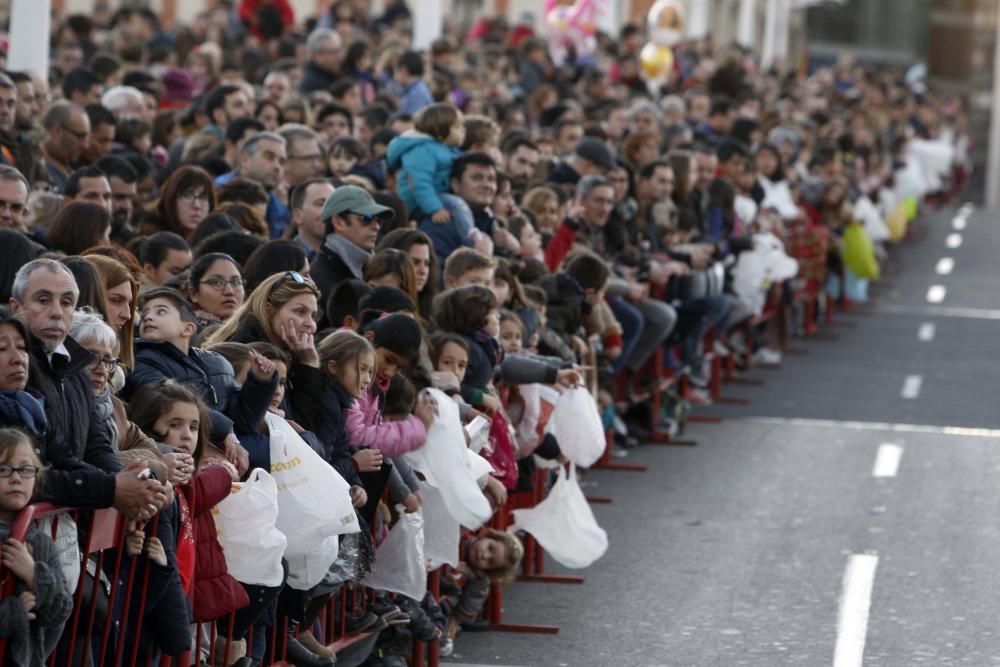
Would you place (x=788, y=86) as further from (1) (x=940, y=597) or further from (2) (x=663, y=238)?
(1) (x=940, y=597)

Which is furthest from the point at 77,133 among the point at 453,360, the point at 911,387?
the point at 911,387

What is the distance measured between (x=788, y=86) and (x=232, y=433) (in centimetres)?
2829

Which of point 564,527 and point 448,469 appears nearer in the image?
point 448,469

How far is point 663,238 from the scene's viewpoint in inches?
680

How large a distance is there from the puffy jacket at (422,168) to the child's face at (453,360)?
11.3ft

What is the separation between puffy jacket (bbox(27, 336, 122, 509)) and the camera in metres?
6.59

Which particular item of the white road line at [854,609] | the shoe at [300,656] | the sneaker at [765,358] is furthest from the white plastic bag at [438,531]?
the sneaker at [765,358]

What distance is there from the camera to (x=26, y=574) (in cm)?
612

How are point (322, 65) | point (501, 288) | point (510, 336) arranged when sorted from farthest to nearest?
point (322, 65) < point (501, 288) < point (510, 336)

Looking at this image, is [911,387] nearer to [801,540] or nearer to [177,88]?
[177,88]

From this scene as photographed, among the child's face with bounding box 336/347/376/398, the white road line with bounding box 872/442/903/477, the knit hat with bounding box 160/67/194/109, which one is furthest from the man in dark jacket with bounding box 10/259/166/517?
the knit hat with bounding box 160/67/194/109

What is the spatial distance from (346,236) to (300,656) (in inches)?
125

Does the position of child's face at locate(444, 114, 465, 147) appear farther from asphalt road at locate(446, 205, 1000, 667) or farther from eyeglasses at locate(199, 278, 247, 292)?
eyeglasses at locate(199, 278, 247, 292)

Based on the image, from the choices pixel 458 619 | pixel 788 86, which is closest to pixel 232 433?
pixel 458 619
